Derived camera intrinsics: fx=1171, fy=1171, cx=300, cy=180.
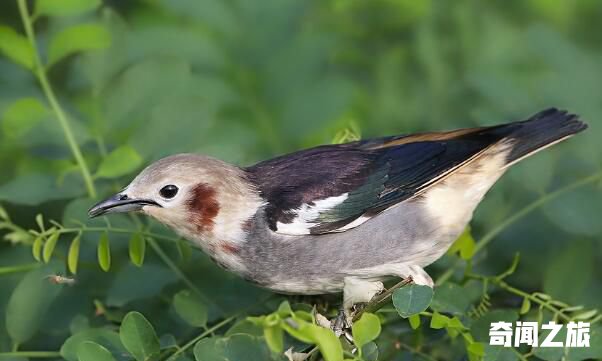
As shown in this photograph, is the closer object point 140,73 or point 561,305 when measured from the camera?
point 561,305

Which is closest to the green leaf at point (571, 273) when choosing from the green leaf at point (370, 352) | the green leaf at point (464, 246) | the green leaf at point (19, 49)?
the green leaf at point (464, 246)

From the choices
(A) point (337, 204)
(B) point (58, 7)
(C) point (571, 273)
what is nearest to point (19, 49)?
(B) point (58, 7)

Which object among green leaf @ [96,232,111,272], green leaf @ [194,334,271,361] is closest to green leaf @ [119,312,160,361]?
green leaf @ [194,334,271,361]

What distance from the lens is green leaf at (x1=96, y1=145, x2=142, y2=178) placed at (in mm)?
4215

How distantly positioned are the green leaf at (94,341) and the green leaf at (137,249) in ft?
0.80

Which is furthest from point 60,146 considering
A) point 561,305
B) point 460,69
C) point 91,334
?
point 460,69

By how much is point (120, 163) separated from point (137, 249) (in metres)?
0.53

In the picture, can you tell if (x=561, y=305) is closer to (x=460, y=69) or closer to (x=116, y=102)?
(x=116, y=102)

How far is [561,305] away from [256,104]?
6.94 ft

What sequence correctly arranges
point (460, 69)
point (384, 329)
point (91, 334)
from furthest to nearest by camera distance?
point (460, 69) → point (384, 329) → point (91, 334)

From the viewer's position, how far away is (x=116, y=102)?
176 inches

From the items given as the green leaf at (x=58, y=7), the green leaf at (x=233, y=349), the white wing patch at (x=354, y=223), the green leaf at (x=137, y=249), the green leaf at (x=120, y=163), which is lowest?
the green leaf at (x=233, y=349)

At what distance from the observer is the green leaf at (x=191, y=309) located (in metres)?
3.80

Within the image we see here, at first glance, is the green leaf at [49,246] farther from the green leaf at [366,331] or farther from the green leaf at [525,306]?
the green leaf at [525,306]
